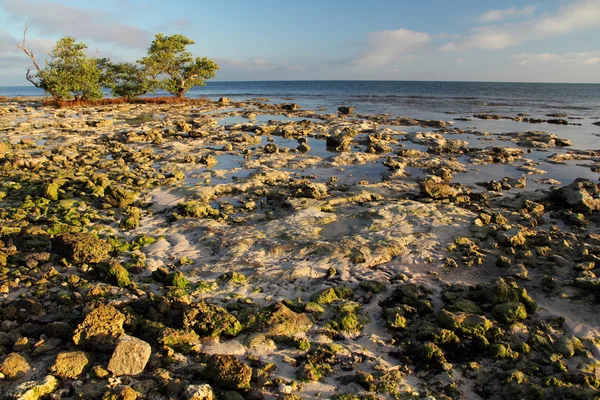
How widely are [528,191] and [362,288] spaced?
10822mm

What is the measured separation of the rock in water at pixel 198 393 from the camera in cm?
471

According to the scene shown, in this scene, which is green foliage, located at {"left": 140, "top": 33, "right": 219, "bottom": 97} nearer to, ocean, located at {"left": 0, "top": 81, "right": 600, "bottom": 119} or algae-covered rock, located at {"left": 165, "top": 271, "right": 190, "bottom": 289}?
ocean, located at {"left": 0, "top": 81, "right": 600, "bottom": 119}

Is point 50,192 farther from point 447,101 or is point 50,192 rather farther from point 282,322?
point 447,101

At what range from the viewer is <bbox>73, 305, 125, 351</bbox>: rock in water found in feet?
18.4

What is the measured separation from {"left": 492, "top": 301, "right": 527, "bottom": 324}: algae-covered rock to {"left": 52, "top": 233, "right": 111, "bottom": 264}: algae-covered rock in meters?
8.42

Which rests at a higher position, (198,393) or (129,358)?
(129,358)

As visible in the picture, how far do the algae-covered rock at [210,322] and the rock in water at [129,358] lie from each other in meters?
0.98

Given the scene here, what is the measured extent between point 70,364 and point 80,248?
12.6 feet

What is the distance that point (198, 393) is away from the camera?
474 cm

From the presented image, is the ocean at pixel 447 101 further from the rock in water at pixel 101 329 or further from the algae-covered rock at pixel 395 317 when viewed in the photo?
the rock in water at pixel 101 329

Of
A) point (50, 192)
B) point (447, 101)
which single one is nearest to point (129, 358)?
point (50, 192)

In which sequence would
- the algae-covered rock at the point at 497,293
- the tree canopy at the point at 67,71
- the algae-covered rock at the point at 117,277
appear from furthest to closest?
the tree canopy at the point at 67,71
the algae-covered rock at the point at 117,277
the algae-covered rock at the point at 497,293

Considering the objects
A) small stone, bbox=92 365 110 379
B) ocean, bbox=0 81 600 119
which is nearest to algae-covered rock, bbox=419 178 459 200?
small stone, bbox=92 365 110 379

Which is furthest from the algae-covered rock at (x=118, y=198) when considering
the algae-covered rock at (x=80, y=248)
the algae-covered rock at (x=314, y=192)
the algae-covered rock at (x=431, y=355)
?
the algae-covered rock at (x=431, y=355)
